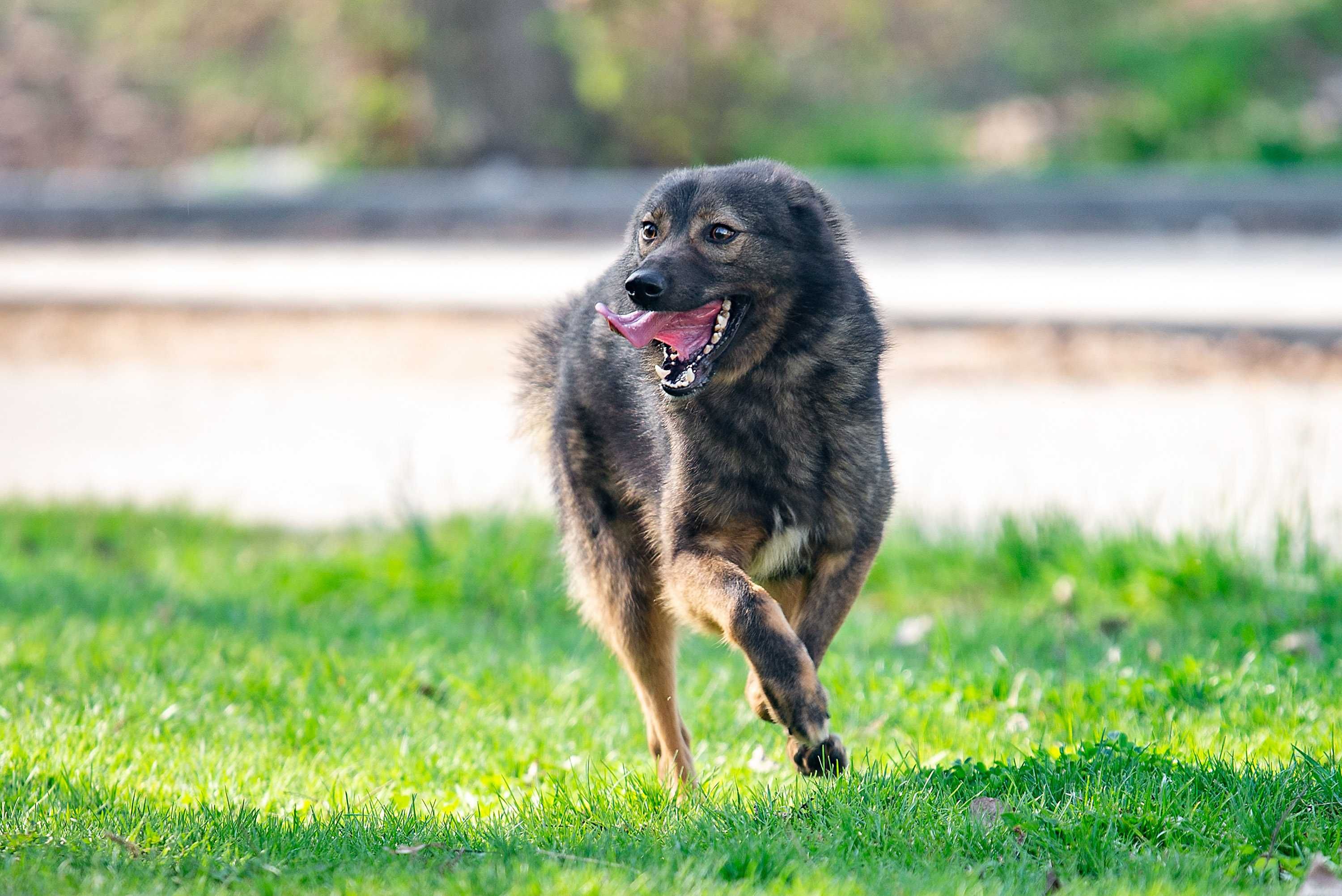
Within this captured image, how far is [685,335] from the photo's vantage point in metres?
3.88

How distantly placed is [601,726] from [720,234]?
1.74 m

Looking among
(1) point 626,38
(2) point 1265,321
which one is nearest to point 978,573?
(2) point 1265,321

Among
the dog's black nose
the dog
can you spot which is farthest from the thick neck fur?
the dog's black nose

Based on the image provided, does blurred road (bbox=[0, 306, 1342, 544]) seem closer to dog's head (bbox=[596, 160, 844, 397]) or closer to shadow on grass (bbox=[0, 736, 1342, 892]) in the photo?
dog's head (bbox=[596, 160, 844, 397])

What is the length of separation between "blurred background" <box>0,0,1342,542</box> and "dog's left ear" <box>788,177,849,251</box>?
2.81ft

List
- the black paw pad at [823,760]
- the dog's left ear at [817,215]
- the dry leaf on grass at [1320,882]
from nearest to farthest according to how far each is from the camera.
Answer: the dry leaf on grass at [1320,882] < the black paw pad at [823,760] < the dog's left ear at [817,215]

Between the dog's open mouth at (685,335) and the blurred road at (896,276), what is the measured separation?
6.61 metres

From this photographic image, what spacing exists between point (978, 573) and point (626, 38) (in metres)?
10.7

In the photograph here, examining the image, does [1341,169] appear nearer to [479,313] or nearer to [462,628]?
[479,313]

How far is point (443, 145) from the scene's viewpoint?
16375 millimetres

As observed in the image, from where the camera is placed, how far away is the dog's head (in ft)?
12.3

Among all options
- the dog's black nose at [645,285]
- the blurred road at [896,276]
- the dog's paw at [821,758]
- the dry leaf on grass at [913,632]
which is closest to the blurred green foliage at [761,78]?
the blurred road at [896,276]

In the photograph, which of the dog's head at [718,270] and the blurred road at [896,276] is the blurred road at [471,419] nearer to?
the blurred road at [896,276]

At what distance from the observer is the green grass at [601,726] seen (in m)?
3.18
